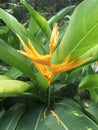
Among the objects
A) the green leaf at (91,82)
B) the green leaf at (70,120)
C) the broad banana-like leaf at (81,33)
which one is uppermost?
the broad banana-like leaf at (81,33)

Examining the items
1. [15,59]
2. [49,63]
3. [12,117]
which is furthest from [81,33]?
[12,117]

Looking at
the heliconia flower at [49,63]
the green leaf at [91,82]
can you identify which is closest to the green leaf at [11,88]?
the heliconia flower at [49,63]

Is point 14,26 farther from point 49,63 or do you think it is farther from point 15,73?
point 49,63

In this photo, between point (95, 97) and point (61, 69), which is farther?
point (95, 97)

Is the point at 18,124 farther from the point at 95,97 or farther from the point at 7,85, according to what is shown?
the point at 95,97

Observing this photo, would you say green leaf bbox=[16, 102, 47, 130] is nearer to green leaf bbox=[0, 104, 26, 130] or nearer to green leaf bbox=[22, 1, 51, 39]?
green leaf bbox=[0, 104, 26, 130]

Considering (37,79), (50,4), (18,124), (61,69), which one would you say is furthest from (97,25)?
(50,4)

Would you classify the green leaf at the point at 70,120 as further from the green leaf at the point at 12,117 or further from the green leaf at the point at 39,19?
the green leaf at the point at 39,19
